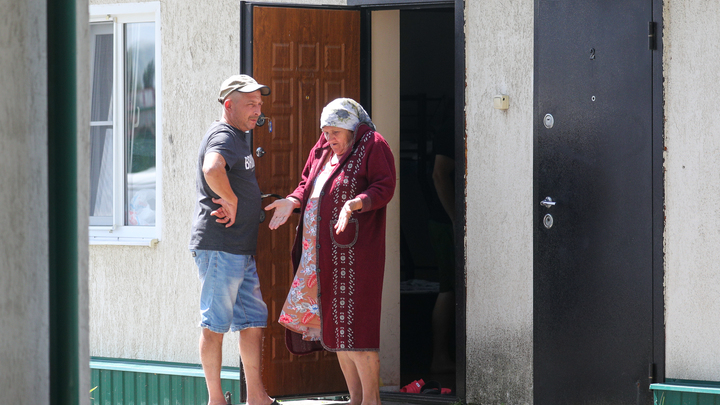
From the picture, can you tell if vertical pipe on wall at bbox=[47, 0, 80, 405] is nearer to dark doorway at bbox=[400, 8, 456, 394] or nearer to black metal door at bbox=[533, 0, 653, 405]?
black metal door at bbox=[533, 0, 653, 405]

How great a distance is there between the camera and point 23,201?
144 centimetres

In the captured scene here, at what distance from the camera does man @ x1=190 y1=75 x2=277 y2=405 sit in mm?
3920

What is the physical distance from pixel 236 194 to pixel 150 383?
68.3 inches

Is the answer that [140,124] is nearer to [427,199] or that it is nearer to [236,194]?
[236,194]

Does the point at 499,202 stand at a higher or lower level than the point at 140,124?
lower

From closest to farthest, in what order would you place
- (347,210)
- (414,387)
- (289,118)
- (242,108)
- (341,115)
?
(347,210)
(341,115)
(242,108)
(289,118)
(414,387)

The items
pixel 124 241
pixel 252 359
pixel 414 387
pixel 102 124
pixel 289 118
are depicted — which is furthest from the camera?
pixel 102 124

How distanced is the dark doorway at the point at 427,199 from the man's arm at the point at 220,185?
215 centimetres

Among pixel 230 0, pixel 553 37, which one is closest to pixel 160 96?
pixel 230 0

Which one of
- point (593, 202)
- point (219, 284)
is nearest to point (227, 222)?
point (219, 284)

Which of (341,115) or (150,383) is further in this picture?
(150,383)

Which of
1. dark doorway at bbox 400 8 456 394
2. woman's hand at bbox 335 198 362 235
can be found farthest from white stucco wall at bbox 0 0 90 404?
dark doorway at bbox 400 8 456 394

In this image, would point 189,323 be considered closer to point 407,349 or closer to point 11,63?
point 407,349

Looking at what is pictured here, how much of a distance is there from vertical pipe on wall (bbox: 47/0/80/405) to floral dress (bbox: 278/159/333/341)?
2583 millimetres
